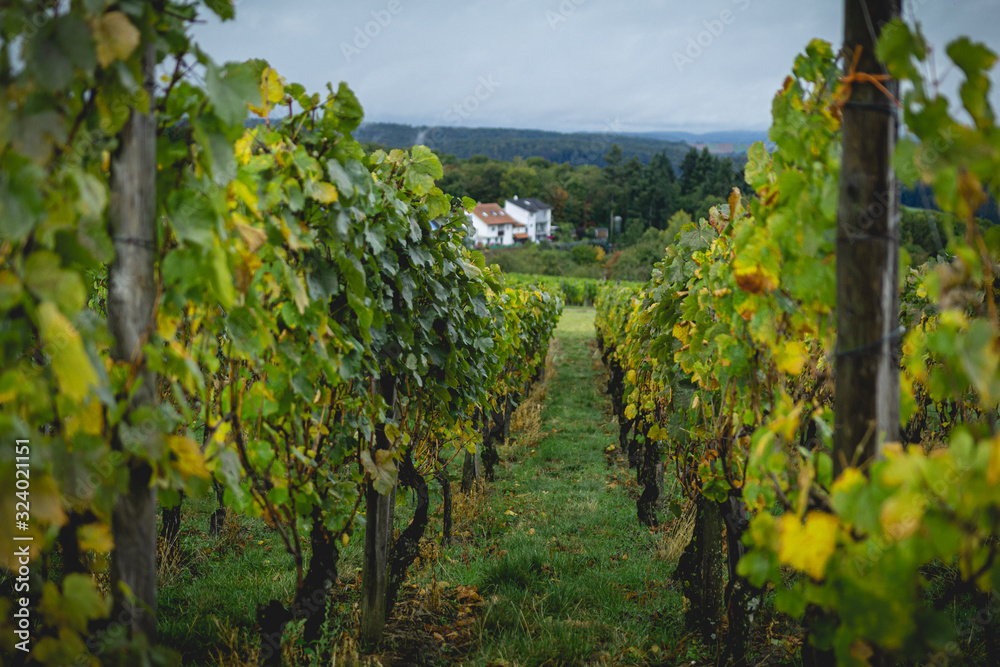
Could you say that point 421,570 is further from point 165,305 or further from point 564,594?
point 165,305

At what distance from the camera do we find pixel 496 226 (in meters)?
84.4

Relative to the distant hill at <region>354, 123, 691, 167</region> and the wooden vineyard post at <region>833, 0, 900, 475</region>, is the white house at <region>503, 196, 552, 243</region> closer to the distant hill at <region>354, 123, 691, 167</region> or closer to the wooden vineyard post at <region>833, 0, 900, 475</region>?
the distant hill at <region>354, 123, 691, 167</region>

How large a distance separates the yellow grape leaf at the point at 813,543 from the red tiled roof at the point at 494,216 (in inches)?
3152

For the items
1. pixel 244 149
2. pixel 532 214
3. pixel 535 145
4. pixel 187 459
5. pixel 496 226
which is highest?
pixel 535 145

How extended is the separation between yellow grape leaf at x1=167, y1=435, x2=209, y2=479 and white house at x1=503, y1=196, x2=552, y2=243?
291 feet

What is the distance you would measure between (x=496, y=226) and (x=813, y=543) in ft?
277

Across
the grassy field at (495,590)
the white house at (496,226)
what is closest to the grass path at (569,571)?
the grassy field at (495,590)

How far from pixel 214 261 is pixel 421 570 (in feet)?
12.2

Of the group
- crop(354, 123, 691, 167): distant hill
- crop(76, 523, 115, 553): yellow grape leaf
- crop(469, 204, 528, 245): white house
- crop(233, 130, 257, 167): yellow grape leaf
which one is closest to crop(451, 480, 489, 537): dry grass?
crop(233, 130, 257, 167): yellow grape leaf

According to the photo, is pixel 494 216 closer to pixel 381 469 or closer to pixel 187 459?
pixel 381 469

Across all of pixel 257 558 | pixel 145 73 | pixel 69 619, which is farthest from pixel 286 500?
pixel 257 558

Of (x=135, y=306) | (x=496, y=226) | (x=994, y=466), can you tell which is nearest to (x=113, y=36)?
(x=135, y=306)

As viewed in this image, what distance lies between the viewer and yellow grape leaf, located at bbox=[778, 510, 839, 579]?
129 cm

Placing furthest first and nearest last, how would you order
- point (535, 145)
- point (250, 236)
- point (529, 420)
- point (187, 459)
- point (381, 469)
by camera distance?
point (535, 145) < point (529, 420) < point (381, 469) < point (250, 236) < point (187, 459)
